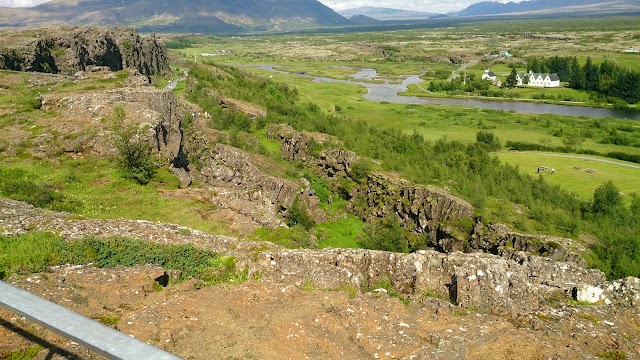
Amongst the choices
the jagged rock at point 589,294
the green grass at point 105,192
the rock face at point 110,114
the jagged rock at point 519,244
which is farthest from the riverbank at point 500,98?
the jagged rock at point 589,294

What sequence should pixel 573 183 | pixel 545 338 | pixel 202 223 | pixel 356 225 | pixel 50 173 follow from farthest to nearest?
pixel 573 183 → pixel 356 225 → pixel 50 173 → pixel 202 223 → pixel 545 338

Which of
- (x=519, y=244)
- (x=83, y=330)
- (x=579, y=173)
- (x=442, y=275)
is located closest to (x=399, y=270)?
(x=442, y=275)

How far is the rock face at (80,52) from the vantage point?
144 ft

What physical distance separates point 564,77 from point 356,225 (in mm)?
148214

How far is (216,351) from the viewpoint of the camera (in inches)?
A: 379

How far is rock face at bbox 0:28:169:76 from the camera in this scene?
43.8m

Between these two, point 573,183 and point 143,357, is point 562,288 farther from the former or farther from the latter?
point 573,183

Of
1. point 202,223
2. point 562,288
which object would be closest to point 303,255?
point 202,223

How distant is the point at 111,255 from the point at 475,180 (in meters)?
34.6

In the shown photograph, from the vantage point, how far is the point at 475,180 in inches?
1597

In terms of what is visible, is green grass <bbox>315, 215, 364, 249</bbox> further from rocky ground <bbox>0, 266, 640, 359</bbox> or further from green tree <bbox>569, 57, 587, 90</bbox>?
green tree <bbox>569, 57, 587, 90</bbox>

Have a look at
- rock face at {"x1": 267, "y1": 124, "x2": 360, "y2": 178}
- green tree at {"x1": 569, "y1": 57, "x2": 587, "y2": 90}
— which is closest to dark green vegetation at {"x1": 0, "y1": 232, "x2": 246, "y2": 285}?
rock face at {"x1": 267, "y1": 124, "x2": 360, "y2": 178}

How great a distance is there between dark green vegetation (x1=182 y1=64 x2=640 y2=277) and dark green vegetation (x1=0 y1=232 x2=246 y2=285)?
17017 mm

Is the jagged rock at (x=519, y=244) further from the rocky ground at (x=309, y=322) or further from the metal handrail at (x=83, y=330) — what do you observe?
the metal handrail at (x=83, y=330)
